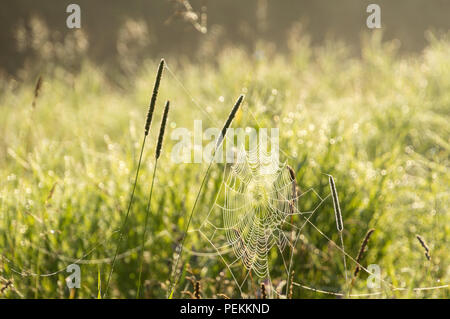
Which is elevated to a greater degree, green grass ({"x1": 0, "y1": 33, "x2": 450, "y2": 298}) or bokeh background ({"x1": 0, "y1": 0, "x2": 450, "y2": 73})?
bokeh background ({"x1": 0, "y1": 0, "x2": 450, "y2": 73})

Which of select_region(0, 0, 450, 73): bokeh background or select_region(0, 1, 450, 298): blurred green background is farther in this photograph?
select_region(0, 0, 450, 73): bokeh background

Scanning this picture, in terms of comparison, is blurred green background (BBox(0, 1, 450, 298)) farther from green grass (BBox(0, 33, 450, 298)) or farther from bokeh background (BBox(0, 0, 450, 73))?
bokeh background (BBox(0, 0, 450, 73))

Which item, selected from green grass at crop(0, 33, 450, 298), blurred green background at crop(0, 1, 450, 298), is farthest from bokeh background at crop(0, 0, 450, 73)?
green grass at crop(0, 33, 450, 298)

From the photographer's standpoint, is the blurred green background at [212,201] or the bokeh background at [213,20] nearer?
the blurred green background at [212,201]

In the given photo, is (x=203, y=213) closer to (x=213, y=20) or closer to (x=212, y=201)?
(x=212, y=201)

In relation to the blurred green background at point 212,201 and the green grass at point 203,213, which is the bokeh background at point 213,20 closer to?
the blurred green background at point 212,201

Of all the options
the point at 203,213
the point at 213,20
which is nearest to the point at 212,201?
the point at 203,213

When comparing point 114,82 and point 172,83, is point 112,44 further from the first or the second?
point 172,83

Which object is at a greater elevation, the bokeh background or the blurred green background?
the bokeh background

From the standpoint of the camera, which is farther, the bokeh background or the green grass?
the bokeh background

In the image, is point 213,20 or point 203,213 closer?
point 203,213

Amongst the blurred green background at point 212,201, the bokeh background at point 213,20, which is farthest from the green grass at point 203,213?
the bokeh background at point 213,20
